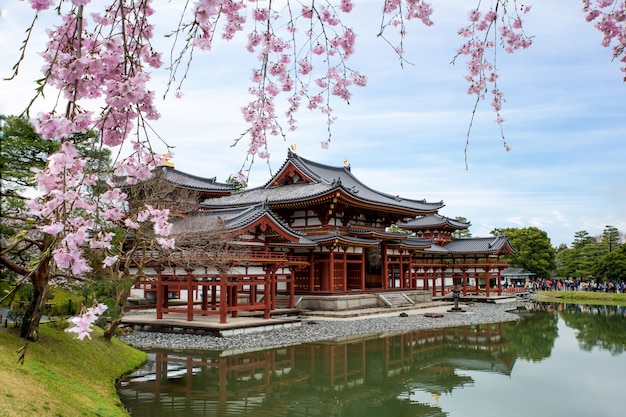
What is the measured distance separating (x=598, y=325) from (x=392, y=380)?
591 inches

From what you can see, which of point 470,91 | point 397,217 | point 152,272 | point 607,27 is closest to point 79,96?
point 470,91

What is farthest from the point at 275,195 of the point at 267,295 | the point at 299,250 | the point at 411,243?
the point at 267,295

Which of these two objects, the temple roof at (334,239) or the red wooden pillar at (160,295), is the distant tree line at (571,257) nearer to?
the temple roof at (334,239)

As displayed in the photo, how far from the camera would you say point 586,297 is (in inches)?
1464

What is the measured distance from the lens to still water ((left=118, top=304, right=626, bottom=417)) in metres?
8.52

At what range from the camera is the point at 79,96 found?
2719mm

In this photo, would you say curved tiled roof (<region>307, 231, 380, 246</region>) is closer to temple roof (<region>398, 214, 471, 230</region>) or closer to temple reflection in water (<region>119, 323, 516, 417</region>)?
temple reflection in water (<region>119, 323, 516, 417</region>)

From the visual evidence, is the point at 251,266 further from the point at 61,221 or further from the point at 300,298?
the point at 61,221

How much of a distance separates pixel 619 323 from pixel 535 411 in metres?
16.5

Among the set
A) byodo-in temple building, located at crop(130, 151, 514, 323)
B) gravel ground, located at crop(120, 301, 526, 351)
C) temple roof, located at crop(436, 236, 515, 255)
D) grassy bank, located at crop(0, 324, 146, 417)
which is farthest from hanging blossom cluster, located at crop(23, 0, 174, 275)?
temple roof, located at crop(436, 236, 515, 255)

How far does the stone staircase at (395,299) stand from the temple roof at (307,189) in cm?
446

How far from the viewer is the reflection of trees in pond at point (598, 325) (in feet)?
53.1

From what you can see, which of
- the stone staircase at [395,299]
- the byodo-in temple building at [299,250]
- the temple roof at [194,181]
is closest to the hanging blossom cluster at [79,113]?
the byodo-in temple building at [299,250]

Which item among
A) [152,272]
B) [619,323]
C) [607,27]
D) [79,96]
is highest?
[607,27]
